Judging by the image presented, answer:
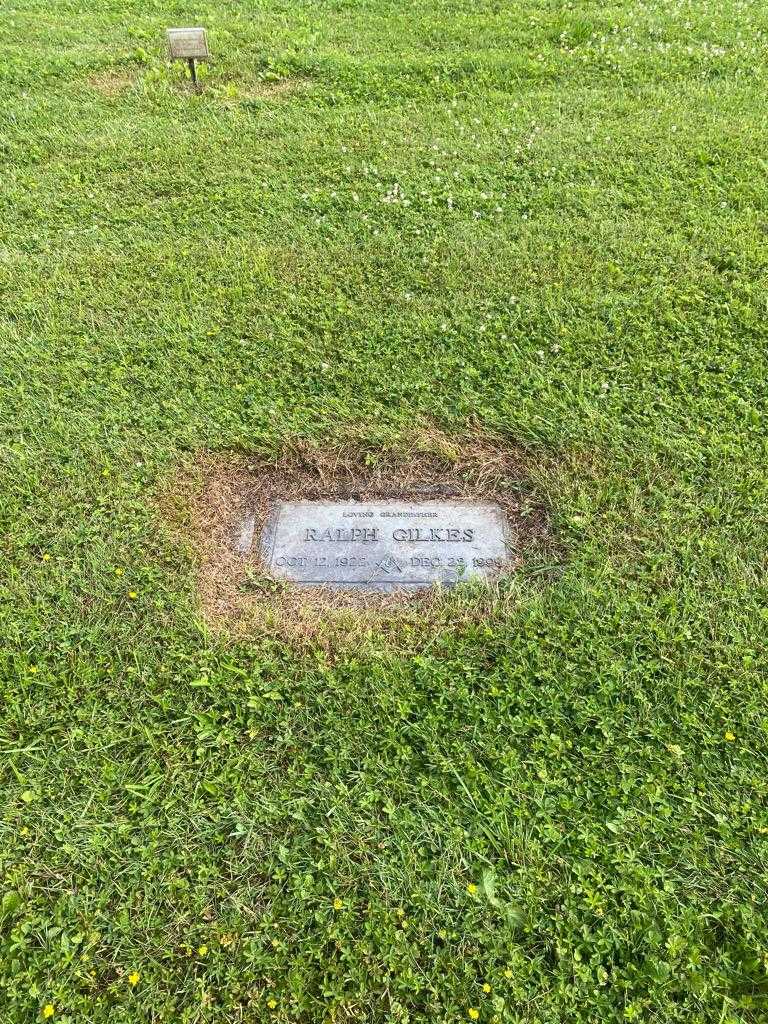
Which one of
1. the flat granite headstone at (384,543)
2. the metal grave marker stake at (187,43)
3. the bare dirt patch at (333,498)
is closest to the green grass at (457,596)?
the bare dirt patch at (333,498)

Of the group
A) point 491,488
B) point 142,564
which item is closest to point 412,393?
point 491,488

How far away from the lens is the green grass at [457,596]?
2264mm

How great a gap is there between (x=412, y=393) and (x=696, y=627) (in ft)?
6.09

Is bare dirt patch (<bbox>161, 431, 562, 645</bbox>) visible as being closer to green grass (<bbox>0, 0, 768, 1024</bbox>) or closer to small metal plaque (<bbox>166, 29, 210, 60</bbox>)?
green grass (<bbox>0, 0, 768, 1024</bbox>)

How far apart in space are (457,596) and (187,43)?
5.60m

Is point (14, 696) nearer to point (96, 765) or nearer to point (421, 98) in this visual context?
point (96, 765)

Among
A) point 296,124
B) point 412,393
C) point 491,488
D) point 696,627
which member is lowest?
point 696,627

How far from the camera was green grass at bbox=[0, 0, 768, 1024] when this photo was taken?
2.26 m

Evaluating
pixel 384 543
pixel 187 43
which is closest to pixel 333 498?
pixel 384 543

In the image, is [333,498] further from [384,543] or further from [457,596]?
[457,596]

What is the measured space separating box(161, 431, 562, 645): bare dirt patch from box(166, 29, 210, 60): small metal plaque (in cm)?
441

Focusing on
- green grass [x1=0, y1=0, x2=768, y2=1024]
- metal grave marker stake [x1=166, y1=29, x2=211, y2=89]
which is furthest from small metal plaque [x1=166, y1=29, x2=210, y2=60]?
green grass [x1=0, y1=0, x2=768, y2=1024]

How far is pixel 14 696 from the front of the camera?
2.87 metres

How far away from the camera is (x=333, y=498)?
351cm
